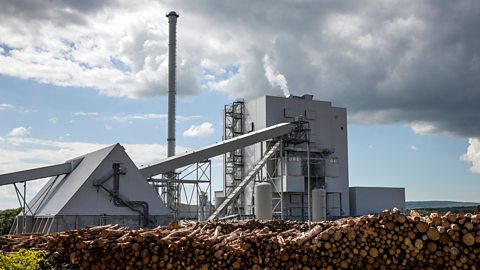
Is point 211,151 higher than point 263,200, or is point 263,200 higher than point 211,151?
point 211,151

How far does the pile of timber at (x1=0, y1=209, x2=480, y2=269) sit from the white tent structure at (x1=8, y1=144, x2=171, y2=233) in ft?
46.6

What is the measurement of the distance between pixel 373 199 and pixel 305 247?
38329 millimetres

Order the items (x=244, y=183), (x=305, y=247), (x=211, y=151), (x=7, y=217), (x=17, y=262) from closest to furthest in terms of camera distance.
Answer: (x=17, y=262)
(x=305, y=247)
(x=211, y=151)
(x=244, y=183)
(x=7, y=217)

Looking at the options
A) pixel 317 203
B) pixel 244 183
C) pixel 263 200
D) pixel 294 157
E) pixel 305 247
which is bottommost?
pixel 305 247

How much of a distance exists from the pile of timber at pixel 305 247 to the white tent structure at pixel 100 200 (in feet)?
46.6

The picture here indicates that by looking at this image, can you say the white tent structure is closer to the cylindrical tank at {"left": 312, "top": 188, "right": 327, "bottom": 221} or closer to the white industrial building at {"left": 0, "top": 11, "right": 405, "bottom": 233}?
the white industrial building at {"left": 0, "top": 11, "right": 405, "bottom": 233}

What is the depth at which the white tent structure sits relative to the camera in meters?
29.4

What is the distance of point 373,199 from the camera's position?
49.7 meters

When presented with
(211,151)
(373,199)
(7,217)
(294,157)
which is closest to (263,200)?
(211,151)

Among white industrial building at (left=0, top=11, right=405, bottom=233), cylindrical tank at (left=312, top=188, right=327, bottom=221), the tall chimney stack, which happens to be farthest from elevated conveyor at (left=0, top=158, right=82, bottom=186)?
the tall chimney stack

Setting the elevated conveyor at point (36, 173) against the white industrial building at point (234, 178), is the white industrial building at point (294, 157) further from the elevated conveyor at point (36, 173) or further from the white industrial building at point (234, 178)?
the elevated conveyor at point (36, 173)

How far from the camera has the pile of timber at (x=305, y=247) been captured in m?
12.1

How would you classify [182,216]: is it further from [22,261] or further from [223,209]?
[22,261]

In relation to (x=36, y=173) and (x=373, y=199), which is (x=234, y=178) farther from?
(x=36, y=173)
